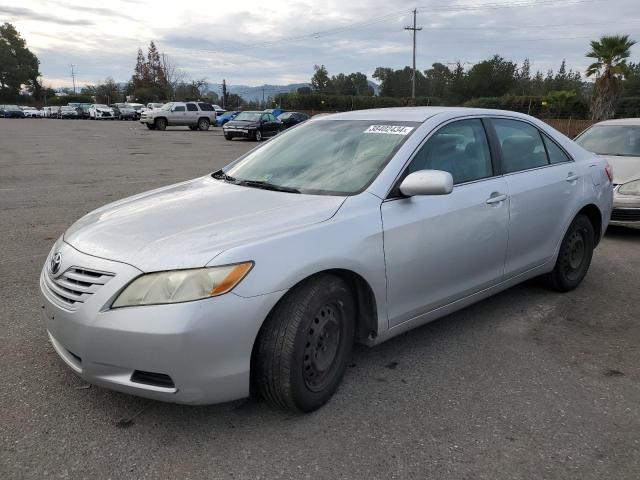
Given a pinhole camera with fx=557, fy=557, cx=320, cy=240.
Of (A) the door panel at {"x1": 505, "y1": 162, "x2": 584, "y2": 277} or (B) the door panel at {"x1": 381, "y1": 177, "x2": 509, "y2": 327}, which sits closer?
(B) the door panel at {"x1": 381, "y1": 177, "x2": 509, "y2": 327}

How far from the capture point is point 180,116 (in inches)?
1438

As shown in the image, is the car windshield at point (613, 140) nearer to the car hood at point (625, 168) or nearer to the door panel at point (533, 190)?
the car hood at point (625, 168)

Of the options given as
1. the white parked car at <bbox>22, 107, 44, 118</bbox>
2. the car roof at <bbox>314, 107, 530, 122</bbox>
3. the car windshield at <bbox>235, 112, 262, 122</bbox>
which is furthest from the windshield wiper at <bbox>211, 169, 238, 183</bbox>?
the white parked car at <bbox>22, 107, 44, 118</bbox>

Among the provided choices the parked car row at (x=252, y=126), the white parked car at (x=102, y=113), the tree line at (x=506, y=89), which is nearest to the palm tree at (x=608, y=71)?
the tree line at (x=506, y=89)

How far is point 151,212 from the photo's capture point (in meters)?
3.11

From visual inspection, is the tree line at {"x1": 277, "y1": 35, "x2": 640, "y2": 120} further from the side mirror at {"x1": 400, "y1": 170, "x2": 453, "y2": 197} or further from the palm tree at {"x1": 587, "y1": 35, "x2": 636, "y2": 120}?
the side mirror at {"x1": 400, "y1": 170, "x2": 453, "y2": 197}

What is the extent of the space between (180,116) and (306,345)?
118ft

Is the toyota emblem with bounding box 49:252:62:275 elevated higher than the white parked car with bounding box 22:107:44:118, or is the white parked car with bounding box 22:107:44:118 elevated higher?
the white parked car with bounding box 22:107:44:118

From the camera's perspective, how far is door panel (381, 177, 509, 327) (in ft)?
10.3

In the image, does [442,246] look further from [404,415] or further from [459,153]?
[404,415]

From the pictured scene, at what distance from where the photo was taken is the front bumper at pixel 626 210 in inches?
262

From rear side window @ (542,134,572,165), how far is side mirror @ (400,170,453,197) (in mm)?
1856

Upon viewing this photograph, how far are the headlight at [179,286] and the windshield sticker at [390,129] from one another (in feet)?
5.27

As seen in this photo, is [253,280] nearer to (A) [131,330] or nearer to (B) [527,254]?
(A) [131,330]
